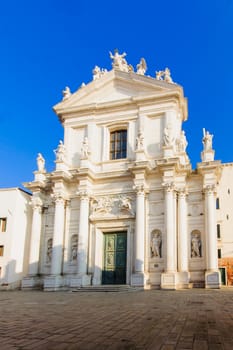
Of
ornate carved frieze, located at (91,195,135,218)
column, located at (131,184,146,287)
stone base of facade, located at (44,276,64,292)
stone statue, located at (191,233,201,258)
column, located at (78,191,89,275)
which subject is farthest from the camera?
ornate carved frieze, located at (91,195,135,218)

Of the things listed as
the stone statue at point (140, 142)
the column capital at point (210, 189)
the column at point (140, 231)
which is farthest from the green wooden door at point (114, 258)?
the column capital at point (210, 189)

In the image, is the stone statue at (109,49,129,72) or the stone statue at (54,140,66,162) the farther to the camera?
the stone statue at (109,49,129,72)

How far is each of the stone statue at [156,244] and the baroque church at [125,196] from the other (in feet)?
0.19

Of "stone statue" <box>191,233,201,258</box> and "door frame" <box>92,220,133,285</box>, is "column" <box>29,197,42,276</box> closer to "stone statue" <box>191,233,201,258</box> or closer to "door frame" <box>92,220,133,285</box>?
"door frame" <box>92,220,133,285</box>

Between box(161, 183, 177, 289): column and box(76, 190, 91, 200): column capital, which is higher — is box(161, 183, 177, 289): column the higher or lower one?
the lower one

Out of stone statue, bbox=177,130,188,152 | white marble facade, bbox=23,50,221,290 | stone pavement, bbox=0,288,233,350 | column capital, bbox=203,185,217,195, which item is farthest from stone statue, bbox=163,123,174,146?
stone pavement, bbox=0,288,233,350

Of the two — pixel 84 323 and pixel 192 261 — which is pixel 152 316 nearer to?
pixel 84 323

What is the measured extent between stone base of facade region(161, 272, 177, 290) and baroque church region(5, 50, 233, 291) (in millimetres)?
52

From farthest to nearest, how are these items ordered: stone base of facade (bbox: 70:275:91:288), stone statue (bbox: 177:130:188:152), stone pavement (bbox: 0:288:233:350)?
stone statue (bbox: 177:130:188:152) → stone base of facade (bbox: 70:275:91:288) → stone pavement (bbox: 0:288:233:350)

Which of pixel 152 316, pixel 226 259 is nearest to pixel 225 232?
pixel 226 259

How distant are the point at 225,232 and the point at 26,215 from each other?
18602 mm

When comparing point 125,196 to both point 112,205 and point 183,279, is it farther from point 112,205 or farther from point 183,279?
point 183,279

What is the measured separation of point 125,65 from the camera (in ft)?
88.1

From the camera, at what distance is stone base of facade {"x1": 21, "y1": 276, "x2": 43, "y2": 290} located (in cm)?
2210
